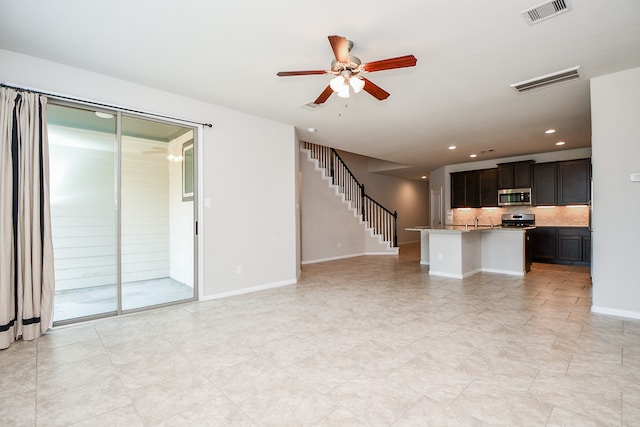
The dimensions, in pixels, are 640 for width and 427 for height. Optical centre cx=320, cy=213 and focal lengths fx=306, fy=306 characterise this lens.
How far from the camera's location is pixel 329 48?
305 cm

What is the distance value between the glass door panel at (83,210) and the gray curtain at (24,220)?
29cm

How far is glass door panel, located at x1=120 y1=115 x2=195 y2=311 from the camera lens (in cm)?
393

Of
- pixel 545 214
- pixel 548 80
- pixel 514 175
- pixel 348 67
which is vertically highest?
pixel 548 80

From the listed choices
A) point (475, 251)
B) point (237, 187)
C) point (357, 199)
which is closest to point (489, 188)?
point (475, 251)

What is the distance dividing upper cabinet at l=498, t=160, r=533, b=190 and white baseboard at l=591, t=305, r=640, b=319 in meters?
5.06

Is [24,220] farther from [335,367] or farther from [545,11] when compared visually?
[545,11]

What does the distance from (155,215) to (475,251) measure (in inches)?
239

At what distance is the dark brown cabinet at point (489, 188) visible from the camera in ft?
28.2

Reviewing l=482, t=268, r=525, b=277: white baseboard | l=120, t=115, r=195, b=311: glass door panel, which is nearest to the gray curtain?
l=120, t=115, r=195, b=311: glass door panel

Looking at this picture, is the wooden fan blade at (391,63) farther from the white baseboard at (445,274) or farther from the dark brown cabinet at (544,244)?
the dark brown cabinet at (544,244)

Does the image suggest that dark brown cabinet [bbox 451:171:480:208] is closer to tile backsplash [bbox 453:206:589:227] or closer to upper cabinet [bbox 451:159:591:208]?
upper cabinet [bbox 451:159:591:208]

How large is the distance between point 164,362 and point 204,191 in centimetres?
249

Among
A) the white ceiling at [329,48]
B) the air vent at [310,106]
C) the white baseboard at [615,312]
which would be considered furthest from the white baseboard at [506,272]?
the air vent at [310,106]

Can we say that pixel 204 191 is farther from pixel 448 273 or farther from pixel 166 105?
pixel 448 273
